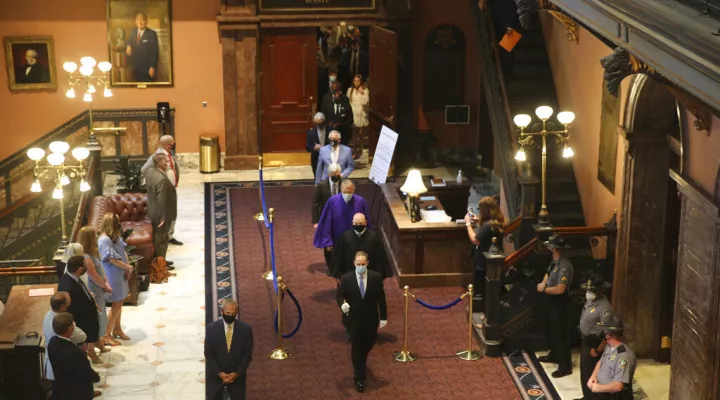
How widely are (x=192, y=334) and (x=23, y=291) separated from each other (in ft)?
6.40

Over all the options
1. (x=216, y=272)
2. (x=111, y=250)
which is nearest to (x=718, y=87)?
(x=111, y=250)

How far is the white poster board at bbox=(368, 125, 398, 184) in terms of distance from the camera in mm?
15875

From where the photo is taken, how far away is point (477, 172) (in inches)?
789

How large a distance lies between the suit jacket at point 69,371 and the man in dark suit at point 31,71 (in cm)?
1020

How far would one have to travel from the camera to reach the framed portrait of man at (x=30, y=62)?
63.4 ft

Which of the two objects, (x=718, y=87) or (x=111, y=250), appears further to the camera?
(x=111, y=250)

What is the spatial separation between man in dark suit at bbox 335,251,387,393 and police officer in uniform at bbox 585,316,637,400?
2434 millimetres

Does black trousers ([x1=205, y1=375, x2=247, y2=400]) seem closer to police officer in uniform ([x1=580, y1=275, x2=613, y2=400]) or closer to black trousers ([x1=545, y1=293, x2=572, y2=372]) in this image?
police officer in uniform ([x1=580, y1=275, x2=613, y2=400])

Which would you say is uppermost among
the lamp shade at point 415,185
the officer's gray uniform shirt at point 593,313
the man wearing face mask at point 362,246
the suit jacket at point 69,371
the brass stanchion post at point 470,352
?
the lamp shade at point 415,185

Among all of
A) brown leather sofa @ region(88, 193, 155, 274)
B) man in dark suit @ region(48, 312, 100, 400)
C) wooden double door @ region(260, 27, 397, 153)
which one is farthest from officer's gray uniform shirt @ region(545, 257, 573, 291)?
wooden double door @ region(260, 27, 397, 153)

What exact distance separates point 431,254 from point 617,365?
462 centimetres

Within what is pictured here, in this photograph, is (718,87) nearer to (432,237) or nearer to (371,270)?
(371,270)

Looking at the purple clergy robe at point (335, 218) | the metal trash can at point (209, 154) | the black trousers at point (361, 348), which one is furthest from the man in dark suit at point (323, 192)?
the metal trash can at point (209, 154)

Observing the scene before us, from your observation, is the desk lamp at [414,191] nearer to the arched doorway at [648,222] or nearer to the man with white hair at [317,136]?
the arched doorway at [648,222]
